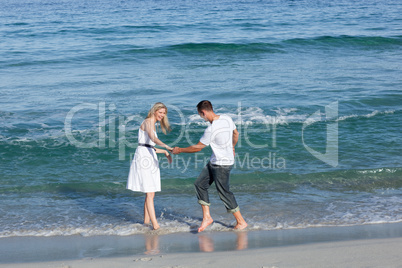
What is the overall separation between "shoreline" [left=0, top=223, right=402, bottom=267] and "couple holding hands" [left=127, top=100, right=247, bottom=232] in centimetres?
40

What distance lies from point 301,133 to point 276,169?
98.9 inches

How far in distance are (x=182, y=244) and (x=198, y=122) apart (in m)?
6.64

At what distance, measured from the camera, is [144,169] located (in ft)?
19.6

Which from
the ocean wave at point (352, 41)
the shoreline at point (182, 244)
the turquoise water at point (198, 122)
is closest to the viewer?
the shoreline at point (182, 244)

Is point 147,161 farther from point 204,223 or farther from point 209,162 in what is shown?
point 204,223

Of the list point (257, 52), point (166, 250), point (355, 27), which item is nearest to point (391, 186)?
point (166, 250)

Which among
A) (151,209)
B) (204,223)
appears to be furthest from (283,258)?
(151,209)

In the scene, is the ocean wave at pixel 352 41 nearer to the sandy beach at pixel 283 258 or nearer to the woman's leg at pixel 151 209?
the woman's leg at pixel 151 209

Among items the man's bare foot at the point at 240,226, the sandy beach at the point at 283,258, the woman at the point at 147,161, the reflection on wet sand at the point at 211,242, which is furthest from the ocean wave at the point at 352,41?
the sandy beach at the point at 283,258

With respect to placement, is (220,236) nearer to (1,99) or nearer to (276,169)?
(276,169)

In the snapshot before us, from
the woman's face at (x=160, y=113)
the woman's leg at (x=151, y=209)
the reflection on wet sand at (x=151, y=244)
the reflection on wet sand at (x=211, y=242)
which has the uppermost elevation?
the woman's face at (x=160, y=113)

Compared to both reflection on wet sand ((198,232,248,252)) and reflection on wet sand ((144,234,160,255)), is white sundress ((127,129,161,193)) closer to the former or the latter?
reflection on wet sand ((144,234,160,255))

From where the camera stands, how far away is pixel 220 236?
5.92 metres

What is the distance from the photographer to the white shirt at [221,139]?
5664mm
